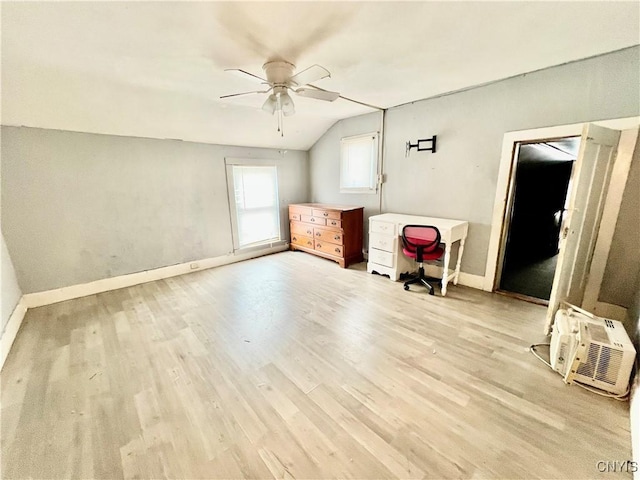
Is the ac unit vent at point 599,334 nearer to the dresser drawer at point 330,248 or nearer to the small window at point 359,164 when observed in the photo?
the dresser drawer at point 330,248

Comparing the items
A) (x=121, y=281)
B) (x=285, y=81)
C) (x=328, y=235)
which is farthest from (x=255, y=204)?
(x=285, y=81)

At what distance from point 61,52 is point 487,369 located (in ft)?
13.2

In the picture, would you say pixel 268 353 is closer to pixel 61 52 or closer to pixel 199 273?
pixel 199 273

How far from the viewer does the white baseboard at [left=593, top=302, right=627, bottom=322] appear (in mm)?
2338

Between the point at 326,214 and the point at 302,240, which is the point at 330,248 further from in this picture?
the point at 302,240

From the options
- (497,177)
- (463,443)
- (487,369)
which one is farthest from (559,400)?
(497,177)

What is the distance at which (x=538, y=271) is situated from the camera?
3.83 metres

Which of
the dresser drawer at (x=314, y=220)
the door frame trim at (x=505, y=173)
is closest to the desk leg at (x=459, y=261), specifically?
the door frame trim at (x=505, y=173)

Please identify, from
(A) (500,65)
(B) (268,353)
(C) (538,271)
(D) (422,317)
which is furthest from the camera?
(C) (538,271)

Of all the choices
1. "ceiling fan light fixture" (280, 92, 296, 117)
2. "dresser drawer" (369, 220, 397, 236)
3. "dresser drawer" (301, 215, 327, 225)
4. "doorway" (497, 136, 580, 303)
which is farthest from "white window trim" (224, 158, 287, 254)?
"doorway" (497, 136, 580, 303)

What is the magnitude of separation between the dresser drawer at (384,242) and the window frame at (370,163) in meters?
0.96

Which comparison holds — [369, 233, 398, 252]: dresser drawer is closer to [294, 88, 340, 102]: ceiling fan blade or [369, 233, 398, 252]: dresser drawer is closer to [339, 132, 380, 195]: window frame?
[339, 132, 380, 195]: window frame

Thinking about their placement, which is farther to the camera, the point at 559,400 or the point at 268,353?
the point at 268,353

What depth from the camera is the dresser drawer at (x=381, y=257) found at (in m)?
3.52
